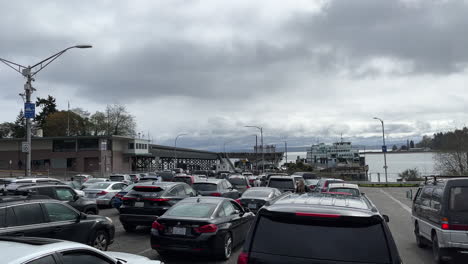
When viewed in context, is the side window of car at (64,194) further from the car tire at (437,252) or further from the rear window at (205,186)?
the car tire at (437,252)

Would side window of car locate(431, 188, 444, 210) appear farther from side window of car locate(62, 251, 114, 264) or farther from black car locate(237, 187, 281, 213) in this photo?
side window of car locate(62, 251, 114, 264)

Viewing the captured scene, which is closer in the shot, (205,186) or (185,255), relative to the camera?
(185,255)

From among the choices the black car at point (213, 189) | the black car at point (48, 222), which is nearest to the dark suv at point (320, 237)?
the black car at point (48, 222)

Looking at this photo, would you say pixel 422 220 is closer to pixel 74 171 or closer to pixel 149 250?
pixel 149 250

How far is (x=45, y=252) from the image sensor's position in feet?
13.0

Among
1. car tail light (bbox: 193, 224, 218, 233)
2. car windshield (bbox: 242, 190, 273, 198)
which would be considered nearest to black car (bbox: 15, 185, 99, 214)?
car tail light (bbox: 193, 224, 218, 233)

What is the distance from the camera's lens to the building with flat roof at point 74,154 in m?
70.7

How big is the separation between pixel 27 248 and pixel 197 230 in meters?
5.30

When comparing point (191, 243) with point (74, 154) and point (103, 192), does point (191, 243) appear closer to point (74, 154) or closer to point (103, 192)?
point (103, 192)

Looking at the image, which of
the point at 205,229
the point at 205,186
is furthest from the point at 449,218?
the point at 205,186

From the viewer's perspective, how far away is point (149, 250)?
34.1 ft

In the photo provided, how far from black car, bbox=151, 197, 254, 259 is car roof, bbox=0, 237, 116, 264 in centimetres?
471

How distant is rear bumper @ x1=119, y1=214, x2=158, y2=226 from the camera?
41.2 ft

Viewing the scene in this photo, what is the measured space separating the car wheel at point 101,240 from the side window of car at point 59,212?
83 cm
